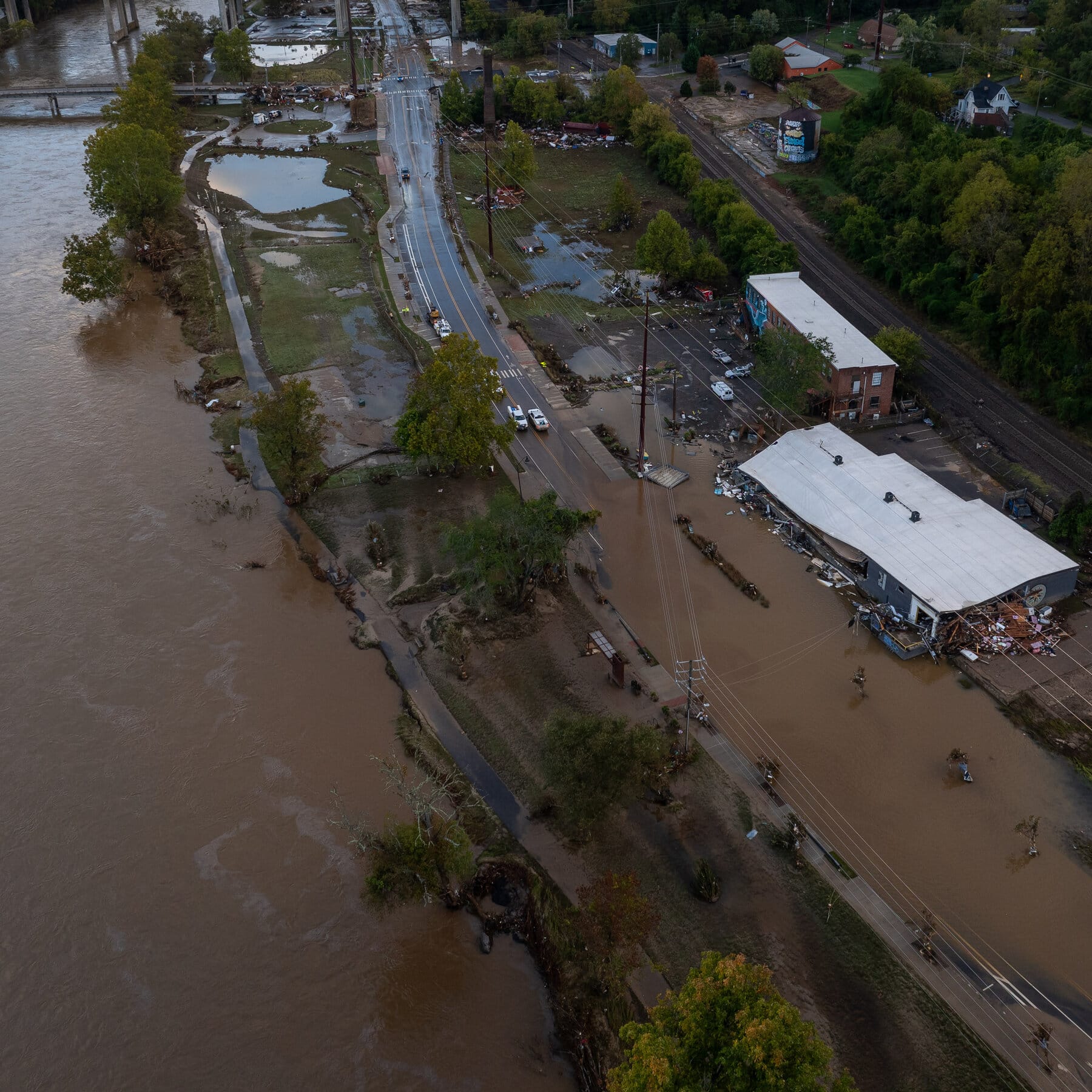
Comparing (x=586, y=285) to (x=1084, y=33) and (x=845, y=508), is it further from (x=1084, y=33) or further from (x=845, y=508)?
(x=1084, y=33)

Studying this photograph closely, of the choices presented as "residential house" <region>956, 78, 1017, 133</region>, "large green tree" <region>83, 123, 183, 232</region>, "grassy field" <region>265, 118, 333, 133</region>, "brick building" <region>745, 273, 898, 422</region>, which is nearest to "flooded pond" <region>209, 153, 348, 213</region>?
"grassy field" <region>265, 118, 333, 133</region>

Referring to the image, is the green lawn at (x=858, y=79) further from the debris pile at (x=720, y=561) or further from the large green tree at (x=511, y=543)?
the large green tree at (x=511, y=543)

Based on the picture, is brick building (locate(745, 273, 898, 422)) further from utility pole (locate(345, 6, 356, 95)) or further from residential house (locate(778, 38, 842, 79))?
utility pole (locate(345, 6, 356, 95))

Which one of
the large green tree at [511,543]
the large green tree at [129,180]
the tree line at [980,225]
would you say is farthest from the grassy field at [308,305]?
the tree line at [980,225]

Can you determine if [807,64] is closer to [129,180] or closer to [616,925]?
[129,180]

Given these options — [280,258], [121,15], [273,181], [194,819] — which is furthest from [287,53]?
[194,819]

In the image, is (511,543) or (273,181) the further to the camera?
(273,181)
